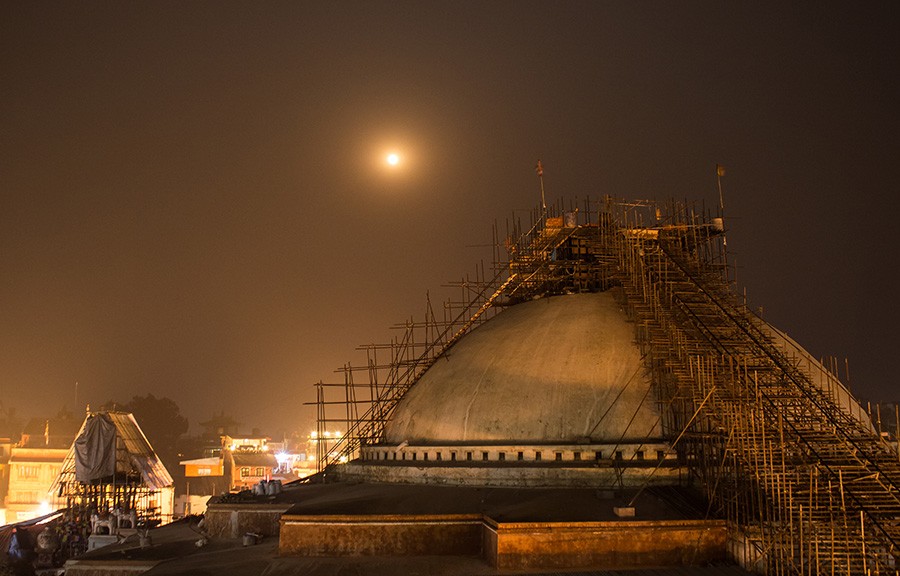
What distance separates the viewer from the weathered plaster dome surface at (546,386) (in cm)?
2105

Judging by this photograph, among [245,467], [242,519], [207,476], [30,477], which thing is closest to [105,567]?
[242,519]

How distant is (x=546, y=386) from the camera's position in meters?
22.0

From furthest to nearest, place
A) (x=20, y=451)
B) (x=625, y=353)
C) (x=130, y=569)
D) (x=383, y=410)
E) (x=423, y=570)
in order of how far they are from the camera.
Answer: (x=20, y=451) → (x=383, y=410) → (x=625, y=353) → (x=130, y=569) → (x=423, y=570)

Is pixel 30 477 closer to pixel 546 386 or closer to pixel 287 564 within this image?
pixel 287 564

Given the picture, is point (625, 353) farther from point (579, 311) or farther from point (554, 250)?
point (554, 250)

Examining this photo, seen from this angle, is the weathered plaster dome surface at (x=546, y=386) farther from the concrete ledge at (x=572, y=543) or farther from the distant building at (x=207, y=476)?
the distant building at (x=207, y=476)

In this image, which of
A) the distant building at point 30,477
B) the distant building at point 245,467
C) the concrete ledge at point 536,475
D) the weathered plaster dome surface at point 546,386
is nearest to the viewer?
the concrete ledge at point 536,475

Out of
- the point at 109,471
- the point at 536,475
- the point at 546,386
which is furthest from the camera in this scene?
the point at 109,471

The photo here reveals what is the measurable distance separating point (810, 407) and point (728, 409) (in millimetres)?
2289

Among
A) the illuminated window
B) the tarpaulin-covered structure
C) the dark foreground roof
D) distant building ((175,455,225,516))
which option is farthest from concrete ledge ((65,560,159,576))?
the illuminated window

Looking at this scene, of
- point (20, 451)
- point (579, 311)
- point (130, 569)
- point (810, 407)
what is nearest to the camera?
point (810, 407)

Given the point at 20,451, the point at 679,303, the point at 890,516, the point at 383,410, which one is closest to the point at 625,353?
the point at 679,303

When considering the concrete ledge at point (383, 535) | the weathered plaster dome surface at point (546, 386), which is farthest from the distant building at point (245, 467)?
the concrete ledge at point (383, 535)

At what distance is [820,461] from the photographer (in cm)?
1557
